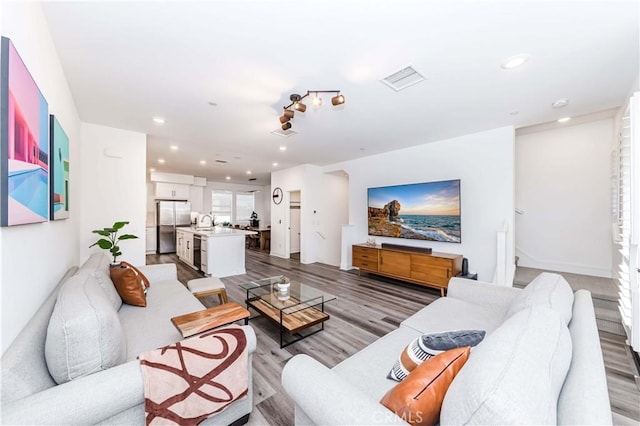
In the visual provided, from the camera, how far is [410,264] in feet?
14.0

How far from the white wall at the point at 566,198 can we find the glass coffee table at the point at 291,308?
14.2 ft

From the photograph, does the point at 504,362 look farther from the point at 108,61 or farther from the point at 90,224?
the point at 90,224

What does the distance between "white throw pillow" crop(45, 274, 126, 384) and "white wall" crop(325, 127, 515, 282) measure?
4.53 m

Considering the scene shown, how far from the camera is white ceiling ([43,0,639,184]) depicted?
155 centimetres

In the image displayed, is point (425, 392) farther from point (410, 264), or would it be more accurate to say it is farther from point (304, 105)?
point (410, 264)

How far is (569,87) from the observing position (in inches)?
97.5

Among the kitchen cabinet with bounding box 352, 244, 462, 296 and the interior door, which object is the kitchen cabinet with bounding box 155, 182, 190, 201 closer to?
the interior door

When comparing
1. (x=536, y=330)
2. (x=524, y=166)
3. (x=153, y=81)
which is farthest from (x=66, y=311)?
(x=524, y=166)

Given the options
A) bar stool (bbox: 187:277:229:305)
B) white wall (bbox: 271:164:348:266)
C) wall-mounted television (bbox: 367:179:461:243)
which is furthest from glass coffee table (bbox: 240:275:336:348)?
white wall (bbox: 271:164:348:266)

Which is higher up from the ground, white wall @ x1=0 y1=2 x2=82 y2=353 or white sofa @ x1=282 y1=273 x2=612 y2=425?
white wall @ x1=0 y1=2 x2=82 y2=353

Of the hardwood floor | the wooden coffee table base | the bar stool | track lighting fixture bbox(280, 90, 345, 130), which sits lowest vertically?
the hardwood floor

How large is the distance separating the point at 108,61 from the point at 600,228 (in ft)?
22.6

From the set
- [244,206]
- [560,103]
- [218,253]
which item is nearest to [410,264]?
[560,103]

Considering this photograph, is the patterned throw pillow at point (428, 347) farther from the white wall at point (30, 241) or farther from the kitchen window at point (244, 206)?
the kitchen window at point (244, 206)
